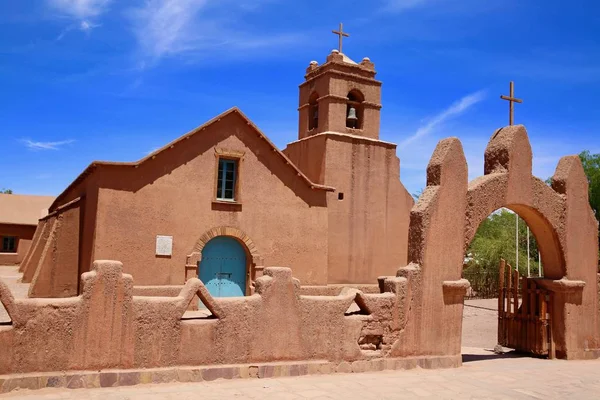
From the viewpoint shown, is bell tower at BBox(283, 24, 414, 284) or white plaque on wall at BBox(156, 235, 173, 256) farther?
bell tower at BBox(283, 24, 414, 284)

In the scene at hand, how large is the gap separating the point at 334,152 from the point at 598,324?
1056cm

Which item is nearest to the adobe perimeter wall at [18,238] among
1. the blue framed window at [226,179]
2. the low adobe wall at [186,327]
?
the blue framed window at [226,179]

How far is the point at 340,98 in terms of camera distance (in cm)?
1991

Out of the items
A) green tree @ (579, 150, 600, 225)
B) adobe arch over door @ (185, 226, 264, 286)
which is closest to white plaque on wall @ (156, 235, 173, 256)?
adobe arch over door @ (185, 226, 264, 286)

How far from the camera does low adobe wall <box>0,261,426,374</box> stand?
640 centimetres

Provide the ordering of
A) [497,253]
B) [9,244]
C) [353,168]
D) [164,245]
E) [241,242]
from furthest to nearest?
1. [497,253]
2. [9,244]
3. [353,168]
4. [241,242]
5. [164,245]

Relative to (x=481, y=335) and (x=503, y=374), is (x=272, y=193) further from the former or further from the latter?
(x=503, y=374)

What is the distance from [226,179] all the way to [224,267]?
266cm

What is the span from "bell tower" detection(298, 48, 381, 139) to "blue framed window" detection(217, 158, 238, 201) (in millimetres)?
4180

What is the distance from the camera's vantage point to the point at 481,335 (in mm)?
16172

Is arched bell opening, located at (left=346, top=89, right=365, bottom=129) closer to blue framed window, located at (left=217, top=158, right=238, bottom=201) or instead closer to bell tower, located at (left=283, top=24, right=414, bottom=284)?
bell tower, located at (left=283, top=24, right=414, bottom=284)

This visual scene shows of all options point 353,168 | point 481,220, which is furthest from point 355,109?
point 481,220

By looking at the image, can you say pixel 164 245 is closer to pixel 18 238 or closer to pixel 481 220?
pixel 481 220

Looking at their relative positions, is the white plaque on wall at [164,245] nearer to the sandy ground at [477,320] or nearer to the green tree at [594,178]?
the sandy ground at [477,320]
